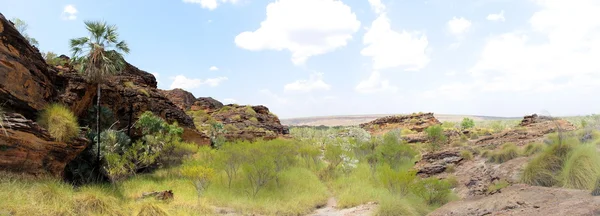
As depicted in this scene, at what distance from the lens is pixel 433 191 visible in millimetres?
15250

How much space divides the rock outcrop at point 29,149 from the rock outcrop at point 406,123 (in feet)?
199

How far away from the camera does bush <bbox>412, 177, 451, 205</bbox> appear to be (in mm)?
15094

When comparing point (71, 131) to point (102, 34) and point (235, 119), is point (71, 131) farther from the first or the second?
point (235, 119)

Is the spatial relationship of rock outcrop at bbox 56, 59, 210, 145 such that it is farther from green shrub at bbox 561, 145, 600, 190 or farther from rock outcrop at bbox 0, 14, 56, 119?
green shrub at bbox 561, 145, 600, 190

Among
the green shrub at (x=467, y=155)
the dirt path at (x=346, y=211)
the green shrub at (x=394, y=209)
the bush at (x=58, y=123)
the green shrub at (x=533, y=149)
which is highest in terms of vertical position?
the bush at (x=58, y=123)

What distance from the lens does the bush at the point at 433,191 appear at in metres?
15.1

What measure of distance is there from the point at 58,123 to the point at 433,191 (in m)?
16.3

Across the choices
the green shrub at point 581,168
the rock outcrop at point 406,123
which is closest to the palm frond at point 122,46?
the green shrub at point 581,168

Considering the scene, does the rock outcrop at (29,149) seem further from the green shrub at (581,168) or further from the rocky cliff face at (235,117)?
the rocky cliff face at (235,117)

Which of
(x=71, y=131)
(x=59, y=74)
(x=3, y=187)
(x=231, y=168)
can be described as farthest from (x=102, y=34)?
(x=231, y=168)

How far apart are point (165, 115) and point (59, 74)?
9912 mm

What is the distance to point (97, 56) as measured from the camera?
16969 mm

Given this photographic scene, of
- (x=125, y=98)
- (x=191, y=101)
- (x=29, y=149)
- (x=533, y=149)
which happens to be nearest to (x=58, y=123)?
(x=29, y=149)

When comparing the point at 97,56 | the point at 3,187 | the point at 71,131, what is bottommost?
the point at 3,187
